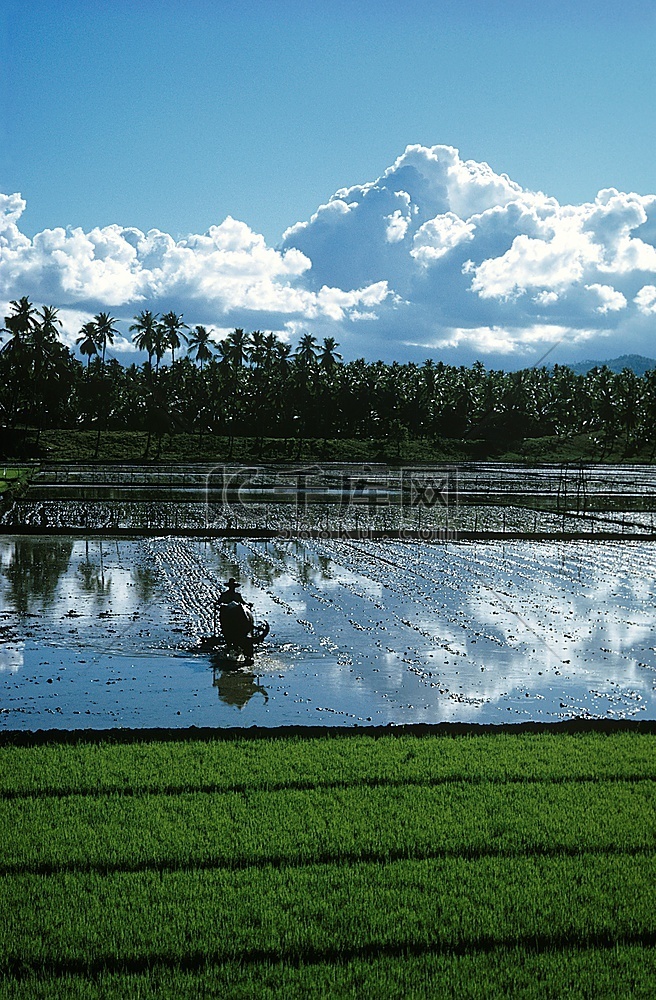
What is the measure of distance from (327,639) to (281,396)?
3305 inches

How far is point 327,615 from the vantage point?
16.6m

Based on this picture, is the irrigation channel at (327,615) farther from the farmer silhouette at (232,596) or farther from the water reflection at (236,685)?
the farmer silhouette at (232,596)

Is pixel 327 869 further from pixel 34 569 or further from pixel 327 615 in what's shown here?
pixel 34 569

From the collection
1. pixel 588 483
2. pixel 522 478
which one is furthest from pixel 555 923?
pixel 522 478

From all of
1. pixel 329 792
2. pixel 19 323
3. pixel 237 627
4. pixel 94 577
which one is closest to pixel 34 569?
pixel 94 577

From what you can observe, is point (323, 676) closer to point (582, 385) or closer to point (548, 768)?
point (548, 768)

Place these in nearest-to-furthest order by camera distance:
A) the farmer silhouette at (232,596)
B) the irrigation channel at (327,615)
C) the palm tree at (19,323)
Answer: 1. the irrigation channel at (327,615)
2. the farmer silhouette at (232,596)
3. the palm tree at (19,323)

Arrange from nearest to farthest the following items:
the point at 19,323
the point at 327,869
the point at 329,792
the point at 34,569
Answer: the point at 327,869 < the point at 329,792 < the point at 34,569 < the point at 19,323

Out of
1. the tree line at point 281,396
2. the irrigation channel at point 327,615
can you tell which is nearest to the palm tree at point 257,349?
the tree line at point 281,396

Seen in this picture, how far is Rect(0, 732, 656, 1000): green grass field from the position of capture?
555 cm

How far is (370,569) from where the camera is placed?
22.2 metres

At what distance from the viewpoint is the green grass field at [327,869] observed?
5551mm

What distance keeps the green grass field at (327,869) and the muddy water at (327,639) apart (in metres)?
1.86

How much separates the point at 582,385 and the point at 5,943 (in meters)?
118
